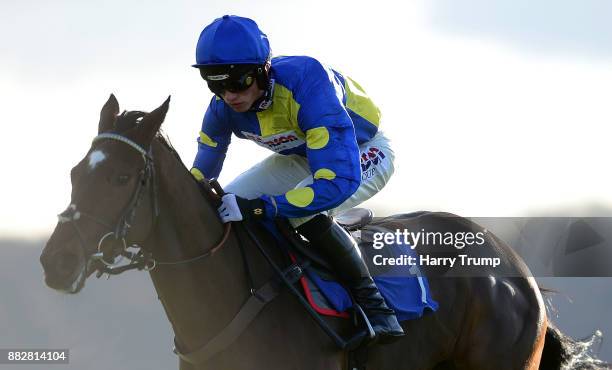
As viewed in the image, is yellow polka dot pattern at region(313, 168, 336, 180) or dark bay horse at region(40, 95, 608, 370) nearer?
dark bay horse at region(40, 95, 608, 370)

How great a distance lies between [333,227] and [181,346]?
845mm

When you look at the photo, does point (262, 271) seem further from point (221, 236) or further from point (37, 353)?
point (37, 353)

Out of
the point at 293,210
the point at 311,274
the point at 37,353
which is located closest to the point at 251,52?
the point at 293,210

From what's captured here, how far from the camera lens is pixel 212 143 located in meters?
5.12

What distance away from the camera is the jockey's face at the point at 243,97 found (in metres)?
4.54

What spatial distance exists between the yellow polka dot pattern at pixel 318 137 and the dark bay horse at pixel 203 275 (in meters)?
0.47

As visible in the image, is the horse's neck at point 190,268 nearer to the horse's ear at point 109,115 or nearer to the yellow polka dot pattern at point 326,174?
the horse's ear at point 109,115

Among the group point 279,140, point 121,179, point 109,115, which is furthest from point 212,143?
point 121,179

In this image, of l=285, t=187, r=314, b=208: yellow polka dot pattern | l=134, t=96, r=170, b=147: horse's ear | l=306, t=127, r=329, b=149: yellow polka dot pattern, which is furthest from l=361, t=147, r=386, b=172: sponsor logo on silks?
l=134, t=96, r=170, b=147: horse's ear

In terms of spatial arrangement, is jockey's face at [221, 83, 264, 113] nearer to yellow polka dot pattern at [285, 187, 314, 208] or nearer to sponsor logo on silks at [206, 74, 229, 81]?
sponsor logo on silks at [206, 74, 229, 81]

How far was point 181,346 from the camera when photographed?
14.3 ft

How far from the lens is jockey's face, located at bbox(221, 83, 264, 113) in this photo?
454 centimetres

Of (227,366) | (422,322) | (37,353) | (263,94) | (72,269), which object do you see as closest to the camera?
(72,269)

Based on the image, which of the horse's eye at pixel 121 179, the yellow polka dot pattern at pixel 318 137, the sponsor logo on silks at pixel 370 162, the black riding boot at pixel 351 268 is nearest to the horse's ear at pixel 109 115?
the horse's eye at pixel 121 179
